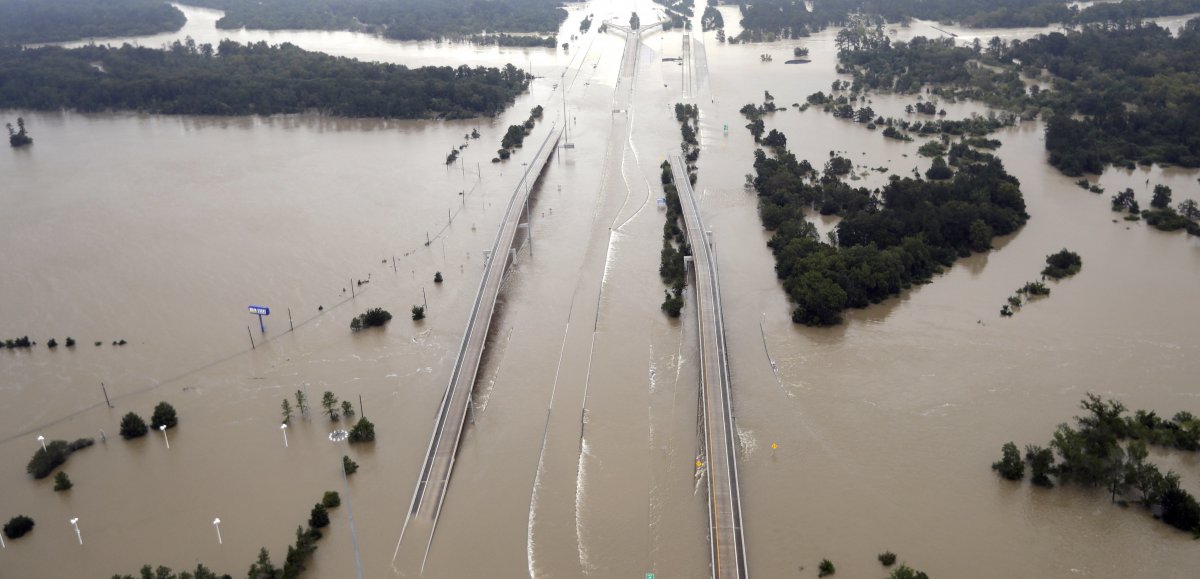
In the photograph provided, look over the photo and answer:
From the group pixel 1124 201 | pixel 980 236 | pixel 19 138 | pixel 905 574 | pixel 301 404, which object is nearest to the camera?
pixel 905 574

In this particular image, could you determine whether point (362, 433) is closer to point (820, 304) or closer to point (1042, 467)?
point (820, 304)

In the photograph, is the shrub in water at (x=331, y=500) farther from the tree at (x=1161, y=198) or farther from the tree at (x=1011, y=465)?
the tree at (x=1161, y=198)

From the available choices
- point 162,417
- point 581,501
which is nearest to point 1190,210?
point 581,501

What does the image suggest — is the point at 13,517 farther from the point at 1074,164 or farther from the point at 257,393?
the point at 1074,164

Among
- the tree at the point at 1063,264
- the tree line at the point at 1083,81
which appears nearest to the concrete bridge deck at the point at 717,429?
the tree at the point at 1063,264

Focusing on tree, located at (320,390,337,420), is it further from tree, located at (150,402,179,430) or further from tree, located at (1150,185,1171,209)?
tree, located at (1150,185,1171,209)

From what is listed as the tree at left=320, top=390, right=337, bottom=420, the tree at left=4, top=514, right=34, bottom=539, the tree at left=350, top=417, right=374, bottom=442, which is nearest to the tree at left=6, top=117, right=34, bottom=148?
the tree at left=320, top=390, right=337, bottom=420
